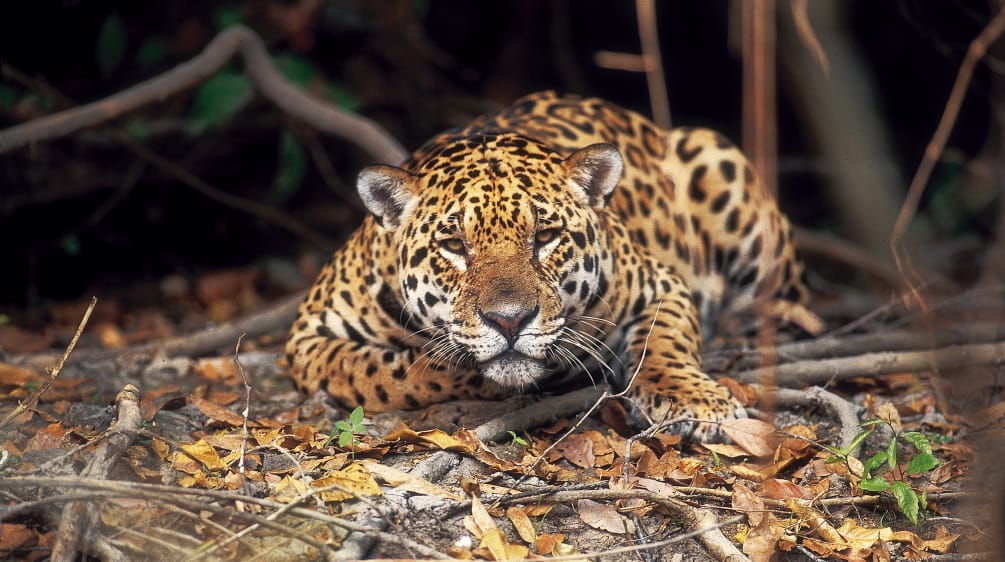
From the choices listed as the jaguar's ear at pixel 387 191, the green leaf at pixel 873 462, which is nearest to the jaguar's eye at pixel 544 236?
the jaguar's ear at pixel 387 191

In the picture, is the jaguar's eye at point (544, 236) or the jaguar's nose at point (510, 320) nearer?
the jaguar's nose at point (510, 320)

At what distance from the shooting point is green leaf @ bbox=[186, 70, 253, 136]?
9.37m

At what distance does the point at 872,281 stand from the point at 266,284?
6141mm

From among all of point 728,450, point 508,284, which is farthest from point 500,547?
point 728,450

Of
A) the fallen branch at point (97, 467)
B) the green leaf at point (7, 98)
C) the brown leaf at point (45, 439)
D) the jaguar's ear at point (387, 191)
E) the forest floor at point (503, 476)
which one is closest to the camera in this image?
the fallen branch at point (97, 467)

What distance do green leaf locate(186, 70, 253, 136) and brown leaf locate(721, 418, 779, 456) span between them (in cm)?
573

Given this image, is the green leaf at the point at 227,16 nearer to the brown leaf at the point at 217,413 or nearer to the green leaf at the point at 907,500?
the brown leaf at the point at 217,413

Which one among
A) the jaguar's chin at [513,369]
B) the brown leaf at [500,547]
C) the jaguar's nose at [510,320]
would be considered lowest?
the brown leaf at [500,547]

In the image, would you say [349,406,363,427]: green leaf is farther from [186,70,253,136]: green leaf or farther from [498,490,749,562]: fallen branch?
[186,70,253,136]: green leaf

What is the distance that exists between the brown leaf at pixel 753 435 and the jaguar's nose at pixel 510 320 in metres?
1.15

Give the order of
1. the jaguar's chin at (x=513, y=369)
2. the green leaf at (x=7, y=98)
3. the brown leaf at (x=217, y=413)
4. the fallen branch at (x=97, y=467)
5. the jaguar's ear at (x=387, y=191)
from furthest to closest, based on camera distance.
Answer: the green leaf at (x=7, y=98)
the jaguar's ear at (x=387, y=191)
the brown leaf at (x=217, y=413)
the jaguar's chin at (x=513, y=369)
the fallen branch at (x=97, y=467)

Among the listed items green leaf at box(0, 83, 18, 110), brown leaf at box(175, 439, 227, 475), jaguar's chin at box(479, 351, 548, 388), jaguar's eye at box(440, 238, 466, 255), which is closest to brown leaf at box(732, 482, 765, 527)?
jaguar's chin at box(479, 351, 548, 388)

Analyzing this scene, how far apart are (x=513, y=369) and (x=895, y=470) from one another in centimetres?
191

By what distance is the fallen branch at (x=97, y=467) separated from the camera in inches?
148
